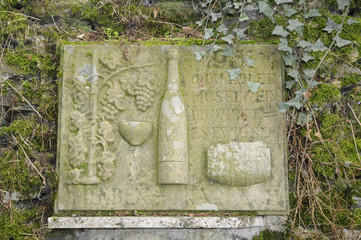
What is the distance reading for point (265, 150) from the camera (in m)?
2.69

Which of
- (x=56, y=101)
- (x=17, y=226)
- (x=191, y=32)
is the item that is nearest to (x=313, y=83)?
(x=191, y=32)

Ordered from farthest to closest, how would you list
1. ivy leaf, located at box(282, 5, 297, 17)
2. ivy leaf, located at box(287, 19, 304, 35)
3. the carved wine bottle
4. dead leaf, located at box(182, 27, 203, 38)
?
dead leaf, located at box(182, 27, 203, 38) < ivy leaf, located at box(282, 5, 297, 17) < ivy leaf, located at box(287, 19, 304, 35) < the carved wine bottle

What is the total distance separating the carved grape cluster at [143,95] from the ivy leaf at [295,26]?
1319mm

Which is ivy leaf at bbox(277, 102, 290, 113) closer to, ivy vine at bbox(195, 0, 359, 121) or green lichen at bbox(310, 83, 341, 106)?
ivy vine at bbox(195, 0, 359, 121)

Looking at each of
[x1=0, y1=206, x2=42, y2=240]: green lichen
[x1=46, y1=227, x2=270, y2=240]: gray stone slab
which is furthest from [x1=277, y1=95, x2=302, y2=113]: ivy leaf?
[x1=0, y1=206, x2=42, y2=240]: green lichen

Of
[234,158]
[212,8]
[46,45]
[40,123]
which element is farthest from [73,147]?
[212,8]

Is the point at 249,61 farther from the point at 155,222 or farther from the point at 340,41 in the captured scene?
the point at 155,222

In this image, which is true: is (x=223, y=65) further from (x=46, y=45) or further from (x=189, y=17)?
(x=46, y=45)

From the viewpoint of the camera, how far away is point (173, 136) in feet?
8.67

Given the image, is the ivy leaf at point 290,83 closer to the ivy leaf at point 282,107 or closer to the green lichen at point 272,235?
the ivy leaf at point 282,107

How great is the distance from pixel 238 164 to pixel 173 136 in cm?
57

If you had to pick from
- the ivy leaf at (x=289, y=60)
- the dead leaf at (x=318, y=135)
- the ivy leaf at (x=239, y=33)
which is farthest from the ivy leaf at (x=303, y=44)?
the dead leaf at (x=318, y=135)

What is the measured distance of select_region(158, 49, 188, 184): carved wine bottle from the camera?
2613 millimetres

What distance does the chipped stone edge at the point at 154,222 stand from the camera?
103 inches
